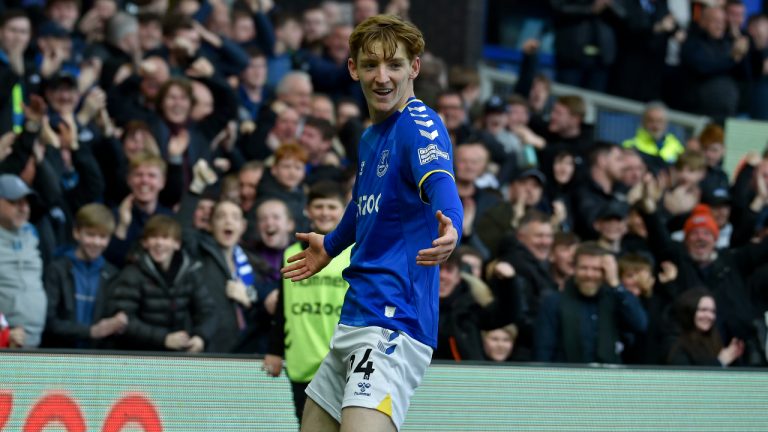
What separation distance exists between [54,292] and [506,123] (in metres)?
5.90

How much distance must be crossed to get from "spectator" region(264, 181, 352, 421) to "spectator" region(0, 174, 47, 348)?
2.06 m

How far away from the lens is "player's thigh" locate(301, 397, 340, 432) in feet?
17.1

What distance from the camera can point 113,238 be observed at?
9609 mm

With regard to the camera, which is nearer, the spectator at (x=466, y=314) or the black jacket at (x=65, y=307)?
the black jacket at (x=65, y=307)

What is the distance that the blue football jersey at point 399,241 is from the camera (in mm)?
5102

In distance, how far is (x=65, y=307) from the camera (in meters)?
8.88

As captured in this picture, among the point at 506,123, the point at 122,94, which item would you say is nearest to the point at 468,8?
the point at 506,123

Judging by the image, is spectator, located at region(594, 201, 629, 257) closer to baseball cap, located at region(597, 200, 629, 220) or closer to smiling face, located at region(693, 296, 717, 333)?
baseball cap, located at region(597, 200, 629, 220)

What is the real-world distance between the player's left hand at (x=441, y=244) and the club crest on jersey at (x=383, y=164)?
0.56 meters

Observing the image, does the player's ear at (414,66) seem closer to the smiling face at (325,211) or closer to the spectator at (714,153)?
the smiling face at (325,211)

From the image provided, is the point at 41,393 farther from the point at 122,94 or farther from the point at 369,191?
the point at 122,94

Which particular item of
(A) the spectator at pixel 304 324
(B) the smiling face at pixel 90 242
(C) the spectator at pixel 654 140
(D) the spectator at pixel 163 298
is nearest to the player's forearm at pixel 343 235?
(A) the spectator at pixel 304 324

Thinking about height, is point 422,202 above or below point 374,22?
below

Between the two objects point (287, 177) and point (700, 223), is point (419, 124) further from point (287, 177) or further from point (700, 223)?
point (700, 223)
